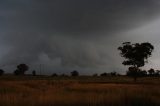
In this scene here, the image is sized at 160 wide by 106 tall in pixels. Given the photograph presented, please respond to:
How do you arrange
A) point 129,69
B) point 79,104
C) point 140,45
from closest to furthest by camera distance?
point 79,104 → point 140,45 → point 129,69

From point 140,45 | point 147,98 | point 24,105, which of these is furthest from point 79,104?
point 140,45

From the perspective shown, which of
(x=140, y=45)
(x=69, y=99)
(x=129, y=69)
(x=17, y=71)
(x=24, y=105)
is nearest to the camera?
(x=24, y=105)

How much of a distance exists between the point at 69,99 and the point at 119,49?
7323 centimetres

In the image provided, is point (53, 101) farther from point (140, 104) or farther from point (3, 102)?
point (140, 104)

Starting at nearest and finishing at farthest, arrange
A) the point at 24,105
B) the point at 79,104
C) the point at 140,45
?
1. the point at 24,105
2. the point at 79,104
3. the point at 140,45

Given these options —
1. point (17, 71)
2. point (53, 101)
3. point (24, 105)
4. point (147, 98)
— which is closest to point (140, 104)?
point (147, 98)

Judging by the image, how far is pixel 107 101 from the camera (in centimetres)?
1812

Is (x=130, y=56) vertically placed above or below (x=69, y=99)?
above

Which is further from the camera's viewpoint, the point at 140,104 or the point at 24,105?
the point at 140,104

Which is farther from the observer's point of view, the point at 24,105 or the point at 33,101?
the point at 33,101

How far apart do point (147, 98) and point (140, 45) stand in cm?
7014

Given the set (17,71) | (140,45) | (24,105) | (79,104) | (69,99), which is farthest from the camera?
(17,71)

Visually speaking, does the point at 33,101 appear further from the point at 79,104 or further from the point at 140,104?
the point at 140,104

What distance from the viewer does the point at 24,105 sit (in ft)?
53.1
